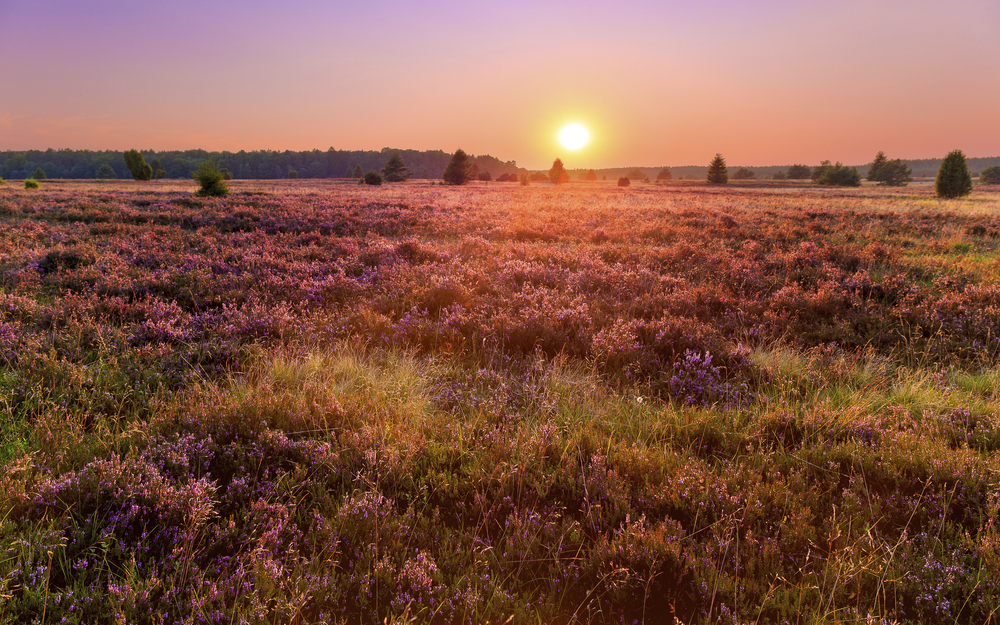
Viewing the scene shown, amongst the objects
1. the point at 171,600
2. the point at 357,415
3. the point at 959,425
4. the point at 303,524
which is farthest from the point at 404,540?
the point at 959,425

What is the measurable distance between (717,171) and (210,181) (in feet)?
305

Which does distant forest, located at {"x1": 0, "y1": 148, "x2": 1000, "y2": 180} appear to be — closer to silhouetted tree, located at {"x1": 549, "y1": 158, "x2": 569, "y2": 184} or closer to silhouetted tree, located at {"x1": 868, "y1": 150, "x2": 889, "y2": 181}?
silhouetted tree, located at {"x1": 549, "y1": 158, "x2": 569, "y2": 184}

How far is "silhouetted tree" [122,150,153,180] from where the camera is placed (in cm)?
6538

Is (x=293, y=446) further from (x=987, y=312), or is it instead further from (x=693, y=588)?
(x=987, y=312)

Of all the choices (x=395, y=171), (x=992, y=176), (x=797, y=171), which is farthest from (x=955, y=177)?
(x=395, y=171)

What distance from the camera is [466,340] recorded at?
18.6 ft

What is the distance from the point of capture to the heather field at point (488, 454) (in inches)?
85.3

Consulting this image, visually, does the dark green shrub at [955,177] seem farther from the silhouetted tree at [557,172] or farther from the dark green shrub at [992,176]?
the silhouetted tree at [557,172]

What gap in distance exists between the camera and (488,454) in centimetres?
316

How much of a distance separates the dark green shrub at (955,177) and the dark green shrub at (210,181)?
7085 cm

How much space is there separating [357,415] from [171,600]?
1785 millimetres

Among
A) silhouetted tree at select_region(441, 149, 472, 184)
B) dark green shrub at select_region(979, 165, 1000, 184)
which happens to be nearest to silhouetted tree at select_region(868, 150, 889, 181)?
dark green shrub at select_region(979, 165, 1000, 184)

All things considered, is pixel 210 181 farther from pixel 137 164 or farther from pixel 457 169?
pixel 137 164

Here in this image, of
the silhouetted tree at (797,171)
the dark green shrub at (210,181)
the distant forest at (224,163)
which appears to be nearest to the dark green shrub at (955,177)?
the dark green shrub at (210,181)
